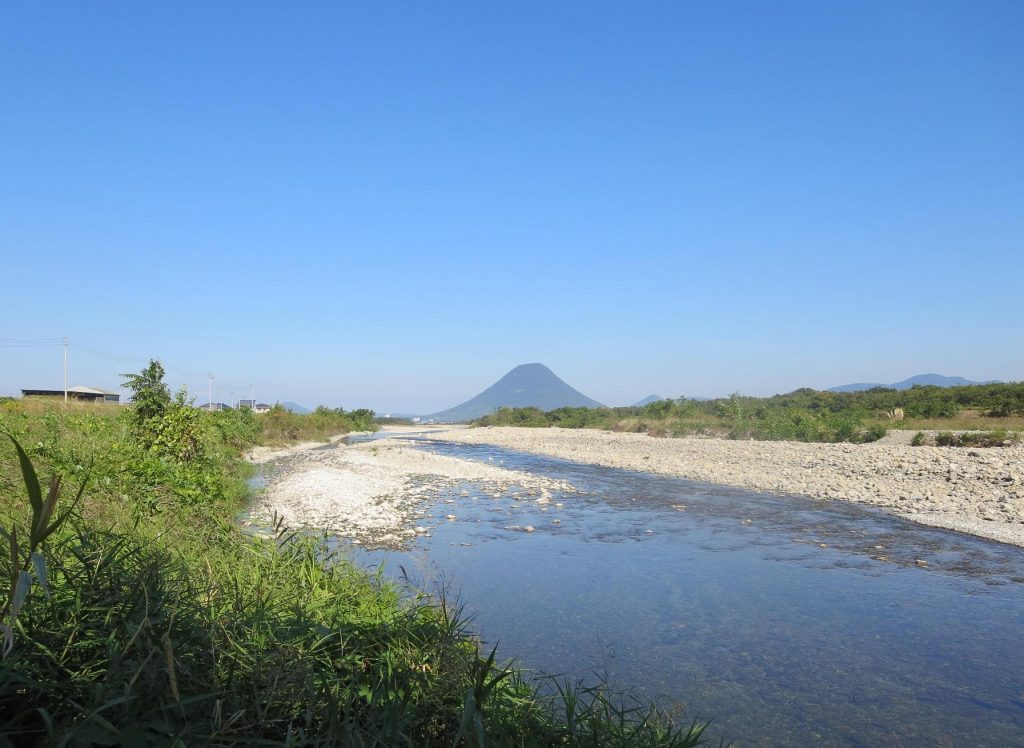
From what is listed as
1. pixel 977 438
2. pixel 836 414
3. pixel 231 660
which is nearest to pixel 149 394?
pixel 231 660

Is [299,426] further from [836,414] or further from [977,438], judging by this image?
[977,438]

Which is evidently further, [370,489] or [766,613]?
[370,489]

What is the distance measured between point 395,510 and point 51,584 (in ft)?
37.6

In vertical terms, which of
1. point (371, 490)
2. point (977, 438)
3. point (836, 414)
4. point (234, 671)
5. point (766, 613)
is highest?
point (836, 414)

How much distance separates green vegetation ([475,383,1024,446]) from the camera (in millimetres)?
33531

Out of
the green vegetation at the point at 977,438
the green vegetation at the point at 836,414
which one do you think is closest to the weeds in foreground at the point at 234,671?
the green vegetation at the point at 977,438

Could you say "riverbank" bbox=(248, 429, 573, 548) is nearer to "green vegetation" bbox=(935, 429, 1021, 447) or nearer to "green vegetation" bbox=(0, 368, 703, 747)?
"green vegetation" bbox=(0, 368, 703, 747)

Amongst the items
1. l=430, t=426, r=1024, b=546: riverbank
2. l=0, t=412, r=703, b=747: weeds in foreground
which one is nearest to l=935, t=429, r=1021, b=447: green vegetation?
l=430, t=426, r=1024, b=546: riverbank

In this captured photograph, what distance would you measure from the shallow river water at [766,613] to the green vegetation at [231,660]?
1.31 m

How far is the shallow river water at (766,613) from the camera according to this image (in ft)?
19.2

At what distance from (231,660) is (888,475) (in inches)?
833

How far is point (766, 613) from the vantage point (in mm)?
8477

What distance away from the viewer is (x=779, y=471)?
900 inches

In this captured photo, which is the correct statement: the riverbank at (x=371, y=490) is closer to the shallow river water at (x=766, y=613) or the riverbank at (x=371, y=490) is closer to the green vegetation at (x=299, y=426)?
the shallow river water at (x=766, y=613)
